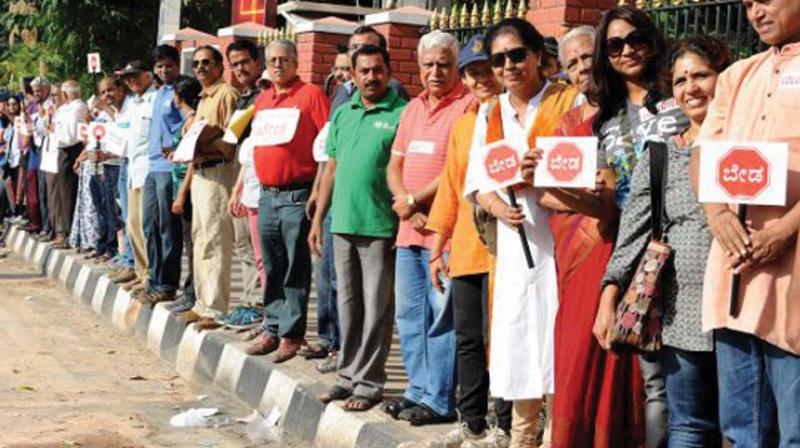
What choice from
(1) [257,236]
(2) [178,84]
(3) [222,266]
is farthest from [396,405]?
(2) [178,84]

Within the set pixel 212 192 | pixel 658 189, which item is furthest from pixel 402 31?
pixel 658 189

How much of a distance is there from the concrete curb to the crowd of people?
143mm

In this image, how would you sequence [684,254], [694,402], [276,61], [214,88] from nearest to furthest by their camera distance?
[694,402], [684,254], [276,61], [214,88]

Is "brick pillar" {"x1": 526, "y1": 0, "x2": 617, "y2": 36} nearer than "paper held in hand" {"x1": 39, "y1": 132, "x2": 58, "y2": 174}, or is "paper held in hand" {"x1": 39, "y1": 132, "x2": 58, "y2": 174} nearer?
"brick pillar" {"x1": 526, "y1": 0, "x2": 617, "y2": 36}

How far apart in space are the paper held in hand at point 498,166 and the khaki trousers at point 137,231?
657 centimetres

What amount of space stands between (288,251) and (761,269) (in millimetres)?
5242

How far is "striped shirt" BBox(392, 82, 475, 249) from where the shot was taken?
7309 millimetres

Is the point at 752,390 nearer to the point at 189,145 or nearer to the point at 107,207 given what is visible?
the point at 189,145

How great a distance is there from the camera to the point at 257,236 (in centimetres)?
970

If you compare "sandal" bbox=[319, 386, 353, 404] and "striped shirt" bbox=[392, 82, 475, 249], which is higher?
"striped shirt" bbox=[392, 82, 475, 249]

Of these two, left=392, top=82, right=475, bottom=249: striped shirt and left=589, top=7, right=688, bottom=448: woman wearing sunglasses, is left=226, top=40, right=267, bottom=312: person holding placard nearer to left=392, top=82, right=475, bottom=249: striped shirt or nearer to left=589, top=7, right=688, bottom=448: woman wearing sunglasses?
left=392, top=82, right=475, bottom=249: striped shirt

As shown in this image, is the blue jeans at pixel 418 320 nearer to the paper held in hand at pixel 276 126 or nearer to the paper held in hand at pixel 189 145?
the paper held in hand at pixel 276 126

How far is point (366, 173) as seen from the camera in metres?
7.89

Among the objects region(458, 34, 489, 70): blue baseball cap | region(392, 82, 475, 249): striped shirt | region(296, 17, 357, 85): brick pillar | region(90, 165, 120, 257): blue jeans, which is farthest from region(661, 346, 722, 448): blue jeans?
region(90, 165, 120, 257): blue jeans
